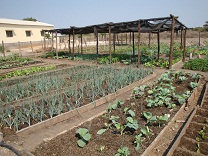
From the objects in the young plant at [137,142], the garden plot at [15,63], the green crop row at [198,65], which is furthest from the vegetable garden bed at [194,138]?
the garden plot at [15,63]

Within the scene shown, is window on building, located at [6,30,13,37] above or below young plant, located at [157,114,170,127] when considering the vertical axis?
above

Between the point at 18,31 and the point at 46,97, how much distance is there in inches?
1041

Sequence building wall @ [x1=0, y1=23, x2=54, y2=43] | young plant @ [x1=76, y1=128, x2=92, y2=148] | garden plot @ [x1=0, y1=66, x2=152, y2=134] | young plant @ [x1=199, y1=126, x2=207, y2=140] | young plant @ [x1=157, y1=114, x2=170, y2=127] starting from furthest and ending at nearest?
building wall @ [x1=0, y1=23, x2=54, y2=43]
garden plot @ [x1=0, y1=66, x2=152, y2=134]
young plant @ [x1=157, y1=114, x2=170, y2=127]
young plant @ [x1=199, y1=126, x2=207, y2=140]
young plant @ [x1=76, y1=128, x2=92, y2=148]

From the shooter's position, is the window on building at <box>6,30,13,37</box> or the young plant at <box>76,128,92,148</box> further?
the window on building at <box>6,30,13,37</box>

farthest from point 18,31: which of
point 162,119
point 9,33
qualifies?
point 162,119

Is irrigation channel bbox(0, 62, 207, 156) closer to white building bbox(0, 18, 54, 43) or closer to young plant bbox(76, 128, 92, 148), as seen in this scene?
young plant bbox(76, 128, 92, 148)

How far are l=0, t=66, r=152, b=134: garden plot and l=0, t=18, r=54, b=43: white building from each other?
75.2 feet

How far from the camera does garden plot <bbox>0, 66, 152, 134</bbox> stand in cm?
391

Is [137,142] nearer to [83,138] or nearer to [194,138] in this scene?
[83,138]

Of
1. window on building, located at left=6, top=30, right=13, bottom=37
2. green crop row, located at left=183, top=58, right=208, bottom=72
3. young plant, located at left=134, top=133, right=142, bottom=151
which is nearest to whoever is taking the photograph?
young plant, located at left=134, top=133, right=142, bottom=151

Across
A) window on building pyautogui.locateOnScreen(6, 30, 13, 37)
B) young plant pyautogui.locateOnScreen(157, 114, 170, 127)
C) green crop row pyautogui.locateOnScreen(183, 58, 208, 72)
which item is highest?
window on building pyautogui.locateOnScreen(6, 30, 13, 37)

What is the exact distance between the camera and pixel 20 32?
2773 cm

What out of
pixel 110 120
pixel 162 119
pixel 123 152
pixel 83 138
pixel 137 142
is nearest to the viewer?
pixel 123 152

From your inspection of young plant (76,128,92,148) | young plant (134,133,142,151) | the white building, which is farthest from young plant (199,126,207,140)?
the white building
